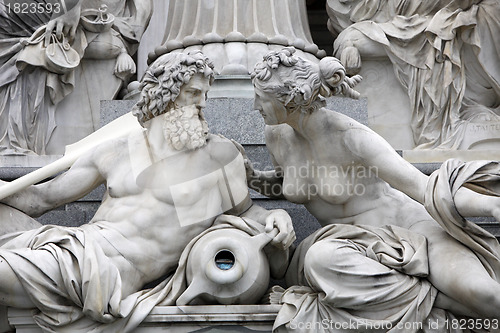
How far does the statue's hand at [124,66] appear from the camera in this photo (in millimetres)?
11820

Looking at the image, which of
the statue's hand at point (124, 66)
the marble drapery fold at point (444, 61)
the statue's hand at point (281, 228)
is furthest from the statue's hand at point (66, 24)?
the statue's hand at point (281, 228)

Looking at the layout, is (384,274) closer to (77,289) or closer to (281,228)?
(281,228)

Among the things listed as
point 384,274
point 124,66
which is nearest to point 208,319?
point 384,274

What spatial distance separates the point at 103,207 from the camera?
9414 mm

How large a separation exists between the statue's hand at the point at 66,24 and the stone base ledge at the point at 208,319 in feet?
10.3

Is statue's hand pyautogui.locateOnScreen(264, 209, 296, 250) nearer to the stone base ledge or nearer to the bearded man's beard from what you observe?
the stone base ledge

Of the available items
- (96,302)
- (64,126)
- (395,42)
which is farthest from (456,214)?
(64,126)

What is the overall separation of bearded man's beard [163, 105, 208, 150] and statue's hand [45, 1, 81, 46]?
2.39 metres

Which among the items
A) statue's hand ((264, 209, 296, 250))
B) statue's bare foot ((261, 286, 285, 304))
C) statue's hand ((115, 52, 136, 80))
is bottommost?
statue's bare foot ((261, 286, 285, 304))

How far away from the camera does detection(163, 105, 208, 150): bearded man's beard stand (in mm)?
9375

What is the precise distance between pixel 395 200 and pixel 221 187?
1.08 metres

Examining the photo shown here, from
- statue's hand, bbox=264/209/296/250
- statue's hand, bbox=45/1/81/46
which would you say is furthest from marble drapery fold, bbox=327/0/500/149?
statue's hand, bbox=264/209/296/250

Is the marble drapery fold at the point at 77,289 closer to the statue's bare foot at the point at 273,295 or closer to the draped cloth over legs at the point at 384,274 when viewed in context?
the statue's bare foot at the point at 273,295

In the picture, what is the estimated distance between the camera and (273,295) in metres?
9.07
